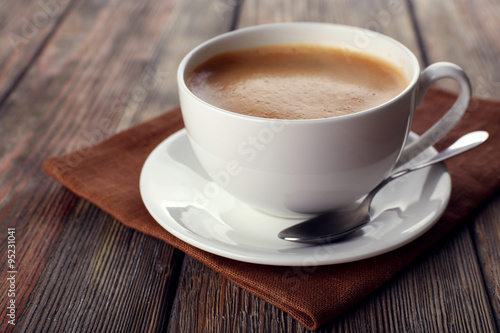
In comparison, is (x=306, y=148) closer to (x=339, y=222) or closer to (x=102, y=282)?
(x=339, y=222)

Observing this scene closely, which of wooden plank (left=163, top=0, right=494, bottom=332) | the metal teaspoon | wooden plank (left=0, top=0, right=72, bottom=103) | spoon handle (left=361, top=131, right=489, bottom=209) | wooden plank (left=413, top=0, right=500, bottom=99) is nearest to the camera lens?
wooden plank (left=163, top=0, right=494, bottom=332)

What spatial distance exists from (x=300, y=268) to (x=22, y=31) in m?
1.59

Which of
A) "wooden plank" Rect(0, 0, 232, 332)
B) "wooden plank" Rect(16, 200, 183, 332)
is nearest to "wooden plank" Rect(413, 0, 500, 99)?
"wooden plank" Rect(0, 0, 232, 332)

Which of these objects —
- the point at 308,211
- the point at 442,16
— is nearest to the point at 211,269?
the point at 308,211

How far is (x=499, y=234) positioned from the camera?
Result: 1.06m

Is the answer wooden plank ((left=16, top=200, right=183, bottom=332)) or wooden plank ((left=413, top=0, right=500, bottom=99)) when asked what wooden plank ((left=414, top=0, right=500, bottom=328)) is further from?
wooden plank ((left=16, top=200, right=183, bottom=332))

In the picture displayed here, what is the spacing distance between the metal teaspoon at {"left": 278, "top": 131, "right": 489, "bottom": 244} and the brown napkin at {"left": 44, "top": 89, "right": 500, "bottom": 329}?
56mm

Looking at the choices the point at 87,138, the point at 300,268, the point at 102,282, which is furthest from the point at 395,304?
the point at 87,138

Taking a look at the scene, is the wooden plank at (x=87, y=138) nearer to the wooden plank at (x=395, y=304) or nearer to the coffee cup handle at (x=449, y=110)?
the wooden plank at (x=395, y=304)

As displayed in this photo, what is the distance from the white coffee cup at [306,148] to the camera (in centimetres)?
91

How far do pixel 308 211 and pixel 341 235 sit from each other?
0.33 ft

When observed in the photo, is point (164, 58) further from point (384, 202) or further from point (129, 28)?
point (384, 202)

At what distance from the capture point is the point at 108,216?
1.14m

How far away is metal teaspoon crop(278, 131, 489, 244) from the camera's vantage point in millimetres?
962
